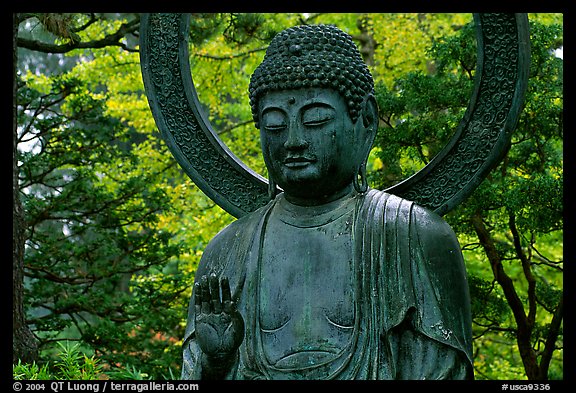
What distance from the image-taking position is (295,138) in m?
5.05

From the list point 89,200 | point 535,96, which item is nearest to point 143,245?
point 89,200

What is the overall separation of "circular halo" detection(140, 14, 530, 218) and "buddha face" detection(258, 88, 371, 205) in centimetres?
49

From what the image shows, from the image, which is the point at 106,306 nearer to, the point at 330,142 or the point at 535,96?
the point at 535,96

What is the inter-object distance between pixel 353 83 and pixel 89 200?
6425mm

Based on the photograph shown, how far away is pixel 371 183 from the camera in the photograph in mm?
9766

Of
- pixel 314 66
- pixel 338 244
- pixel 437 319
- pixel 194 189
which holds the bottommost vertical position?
pixel 437 319

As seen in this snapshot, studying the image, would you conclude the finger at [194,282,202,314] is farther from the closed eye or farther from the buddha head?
the closed eye

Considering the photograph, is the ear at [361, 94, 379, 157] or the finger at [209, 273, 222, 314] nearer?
the finger at [209, 273, 222, 314]

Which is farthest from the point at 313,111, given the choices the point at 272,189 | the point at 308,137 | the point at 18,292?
the point at 18,292

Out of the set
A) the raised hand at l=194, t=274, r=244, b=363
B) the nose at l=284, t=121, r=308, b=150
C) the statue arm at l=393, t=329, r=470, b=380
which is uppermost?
the nose at l=284, t=121, r=308, b=150

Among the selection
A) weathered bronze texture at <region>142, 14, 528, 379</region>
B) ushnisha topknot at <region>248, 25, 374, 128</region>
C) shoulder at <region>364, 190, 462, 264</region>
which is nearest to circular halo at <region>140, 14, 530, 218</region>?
weathered bronze texture at <region>142, 14, 528, 379</region>

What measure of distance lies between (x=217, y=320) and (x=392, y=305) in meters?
0.88

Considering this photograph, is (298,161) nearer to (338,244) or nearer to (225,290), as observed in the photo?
(338,244)

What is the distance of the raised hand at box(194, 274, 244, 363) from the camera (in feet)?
15.0
